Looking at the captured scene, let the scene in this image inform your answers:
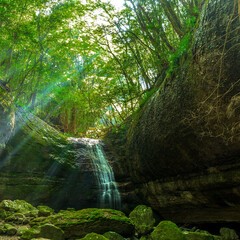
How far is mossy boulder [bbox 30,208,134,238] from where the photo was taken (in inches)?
283

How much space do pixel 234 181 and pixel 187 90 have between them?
292 cm

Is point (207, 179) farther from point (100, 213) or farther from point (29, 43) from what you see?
point (29, 43)

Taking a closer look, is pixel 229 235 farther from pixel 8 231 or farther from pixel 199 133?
pixel 8 231

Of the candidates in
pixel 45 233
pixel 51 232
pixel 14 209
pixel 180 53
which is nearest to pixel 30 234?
pixel 45 233

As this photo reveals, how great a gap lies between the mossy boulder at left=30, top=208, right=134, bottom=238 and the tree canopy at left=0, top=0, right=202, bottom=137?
4813 mm

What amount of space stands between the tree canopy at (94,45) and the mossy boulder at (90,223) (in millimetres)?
4813

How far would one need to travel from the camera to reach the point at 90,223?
7.45 m

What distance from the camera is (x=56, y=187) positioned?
13.5 metres

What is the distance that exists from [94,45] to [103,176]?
7006mm

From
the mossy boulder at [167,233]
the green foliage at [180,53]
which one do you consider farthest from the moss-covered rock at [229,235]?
the green foliage at [180,53]

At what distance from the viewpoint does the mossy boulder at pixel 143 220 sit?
8445 mm

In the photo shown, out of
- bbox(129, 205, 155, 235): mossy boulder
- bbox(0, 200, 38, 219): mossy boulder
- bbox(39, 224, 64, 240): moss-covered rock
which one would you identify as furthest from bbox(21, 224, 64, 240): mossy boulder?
bbox(129, 205, 155, 235): mossy boulder

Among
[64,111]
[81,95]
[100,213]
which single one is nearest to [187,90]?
[100,213]

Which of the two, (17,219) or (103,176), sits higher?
(103,176)
